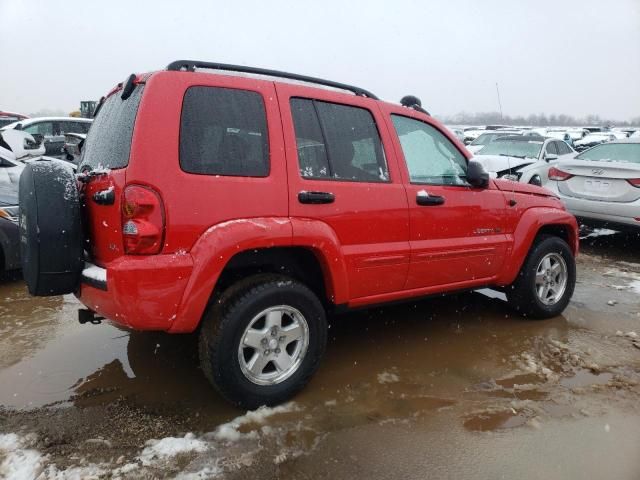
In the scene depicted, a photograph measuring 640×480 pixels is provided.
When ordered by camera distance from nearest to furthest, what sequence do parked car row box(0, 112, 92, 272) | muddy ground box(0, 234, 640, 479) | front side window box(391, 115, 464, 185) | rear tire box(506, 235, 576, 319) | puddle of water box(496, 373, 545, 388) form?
muddy ground box(0, 234, 640, 479) < puddle of water box(496, 373, 545, 388) < front side window box(391, 115, 464, 185) < rear tire box(506, 235, 576, 319) < parked car row box(0, 112, 92, 272)

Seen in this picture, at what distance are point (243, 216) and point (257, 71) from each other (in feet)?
3.04

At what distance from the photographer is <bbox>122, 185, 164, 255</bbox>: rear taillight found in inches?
94.9

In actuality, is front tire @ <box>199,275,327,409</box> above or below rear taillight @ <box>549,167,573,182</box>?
below

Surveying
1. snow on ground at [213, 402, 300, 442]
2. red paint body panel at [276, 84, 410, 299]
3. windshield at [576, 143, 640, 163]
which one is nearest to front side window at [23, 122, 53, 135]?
red paint body panel at [276, 84, 410, 299]

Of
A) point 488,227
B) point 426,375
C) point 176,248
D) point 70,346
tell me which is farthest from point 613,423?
point 70,346

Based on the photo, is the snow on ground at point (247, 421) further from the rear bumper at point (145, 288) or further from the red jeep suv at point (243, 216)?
the rear bumper at point (145, 288)

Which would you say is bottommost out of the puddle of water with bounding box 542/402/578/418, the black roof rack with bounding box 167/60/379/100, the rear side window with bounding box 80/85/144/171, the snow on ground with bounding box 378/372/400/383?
the puddle of water with bounding box 542/402/578/418

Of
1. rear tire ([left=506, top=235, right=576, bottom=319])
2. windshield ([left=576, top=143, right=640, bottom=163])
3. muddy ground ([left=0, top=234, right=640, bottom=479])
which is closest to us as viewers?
muddy ground ([left=0, top=234, right=640, bottom=479])

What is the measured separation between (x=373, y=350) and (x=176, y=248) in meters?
1.85

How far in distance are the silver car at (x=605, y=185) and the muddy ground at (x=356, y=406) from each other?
2.56 meters

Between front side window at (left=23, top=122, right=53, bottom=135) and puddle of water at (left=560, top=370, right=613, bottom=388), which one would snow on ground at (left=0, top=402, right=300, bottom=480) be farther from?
front side window at (left=23, top=122, right=53, bottom=135)

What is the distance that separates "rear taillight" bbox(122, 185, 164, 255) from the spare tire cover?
402mm

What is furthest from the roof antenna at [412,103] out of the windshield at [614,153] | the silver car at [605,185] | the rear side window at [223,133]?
the windshield at [614,153]

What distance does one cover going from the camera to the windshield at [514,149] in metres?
10.6
